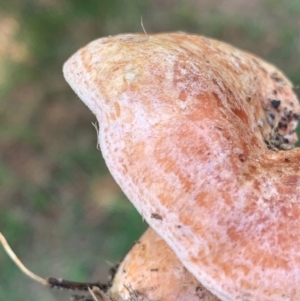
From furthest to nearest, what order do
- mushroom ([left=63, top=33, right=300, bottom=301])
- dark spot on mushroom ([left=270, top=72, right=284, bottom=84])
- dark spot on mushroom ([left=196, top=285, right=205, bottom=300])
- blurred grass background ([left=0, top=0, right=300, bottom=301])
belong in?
1. blurred grass background ([left=0, top=0, right=300, bottom=301])
2. dark spot on mushroom ([left=270, top=72, right=284, bottom=84])
3. dark spot on mushroom ([left=196, top=285, right=205, bottom=300])
4. mushroom ([left=63, top=33, right=300, bottom=301])

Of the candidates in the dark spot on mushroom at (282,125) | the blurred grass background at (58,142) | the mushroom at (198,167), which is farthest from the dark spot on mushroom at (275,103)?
the blurred grass background at (58,142)

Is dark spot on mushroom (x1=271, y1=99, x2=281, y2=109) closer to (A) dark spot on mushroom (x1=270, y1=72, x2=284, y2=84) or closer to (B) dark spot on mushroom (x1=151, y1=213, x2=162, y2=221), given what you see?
(A) dark spot on mushroom (x1=270, y1=72, x2=284, y2=84)

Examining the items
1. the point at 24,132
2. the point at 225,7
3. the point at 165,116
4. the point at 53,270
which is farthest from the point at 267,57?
the point at 165,116

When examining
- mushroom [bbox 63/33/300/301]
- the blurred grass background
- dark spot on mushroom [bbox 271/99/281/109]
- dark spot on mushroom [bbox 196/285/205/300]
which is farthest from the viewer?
the blurred grass background

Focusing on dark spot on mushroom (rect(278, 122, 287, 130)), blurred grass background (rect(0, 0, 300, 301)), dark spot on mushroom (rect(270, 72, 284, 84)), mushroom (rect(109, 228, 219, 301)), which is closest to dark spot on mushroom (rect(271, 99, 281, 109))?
dark spot on mushroom (rect(278, 122, 287, 130))

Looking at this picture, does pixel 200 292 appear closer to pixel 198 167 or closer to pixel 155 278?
pixel 155 278

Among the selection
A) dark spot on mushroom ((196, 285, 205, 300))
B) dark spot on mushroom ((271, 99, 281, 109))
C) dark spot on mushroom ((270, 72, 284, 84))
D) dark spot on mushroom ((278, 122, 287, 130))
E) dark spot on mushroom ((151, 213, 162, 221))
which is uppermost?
dark spot on mushroom ((270, 72, 284, 84))

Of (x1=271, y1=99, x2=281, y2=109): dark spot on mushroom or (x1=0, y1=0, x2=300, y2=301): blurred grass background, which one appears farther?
(x1=0, y1=0, x2=300, y2=301): blurred grass background

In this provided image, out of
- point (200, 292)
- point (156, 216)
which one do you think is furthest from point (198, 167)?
point (200, 292)
